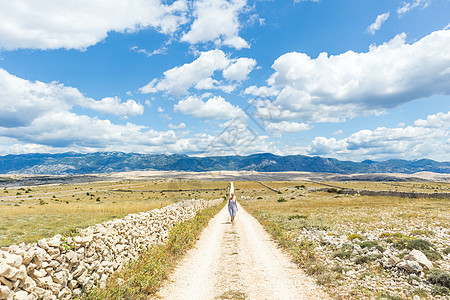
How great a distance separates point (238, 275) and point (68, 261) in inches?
263

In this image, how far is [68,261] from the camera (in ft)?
23.4

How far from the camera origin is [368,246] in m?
12.8

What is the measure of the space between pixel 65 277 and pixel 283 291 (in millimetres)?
7257

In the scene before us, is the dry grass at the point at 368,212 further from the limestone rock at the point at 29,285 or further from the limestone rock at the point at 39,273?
the limestone rock at the point at 29,285

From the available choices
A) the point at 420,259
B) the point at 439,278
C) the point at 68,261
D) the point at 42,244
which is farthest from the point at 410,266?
the point at 42,244

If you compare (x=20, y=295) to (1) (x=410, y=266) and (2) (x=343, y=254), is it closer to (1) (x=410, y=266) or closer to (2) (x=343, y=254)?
(1) (x=410, y=266)

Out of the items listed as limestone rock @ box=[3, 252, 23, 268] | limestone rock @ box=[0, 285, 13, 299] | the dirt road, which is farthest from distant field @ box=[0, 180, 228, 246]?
the dirt road

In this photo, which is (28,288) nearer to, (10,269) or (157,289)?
(10,269)

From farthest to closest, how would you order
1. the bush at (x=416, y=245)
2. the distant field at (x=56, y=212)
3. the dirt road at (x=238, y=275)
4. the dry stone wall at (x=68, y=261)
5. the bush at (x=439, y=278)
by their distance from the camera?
1. the distant field at (x=56, y=212)
2. the bush at (x=416, y=245)
3. the dirt road at (x=238, y=275)
4. the bush at (x=439, y=278)
5. the dry stone wall at (x=68, y=261)

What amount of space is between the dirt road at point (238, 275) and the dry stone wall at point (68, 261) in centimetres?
236

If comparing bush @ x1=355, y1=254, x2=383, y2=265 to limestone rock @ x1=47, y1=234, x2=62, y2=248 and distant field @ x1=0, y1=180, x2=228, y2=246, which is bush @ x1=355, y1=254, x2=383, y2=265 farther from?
distant field @ x1=0, y1=180, x2=228, y2=246

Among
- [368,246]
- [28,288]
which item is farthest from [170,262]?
[368,246]

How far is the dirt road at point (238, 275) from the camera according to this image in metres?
8.71

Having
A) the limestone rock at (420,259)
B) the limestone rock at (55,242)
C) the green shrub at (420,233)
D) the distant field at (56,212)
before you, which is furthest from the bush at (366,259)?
the distant field at (56,212)
